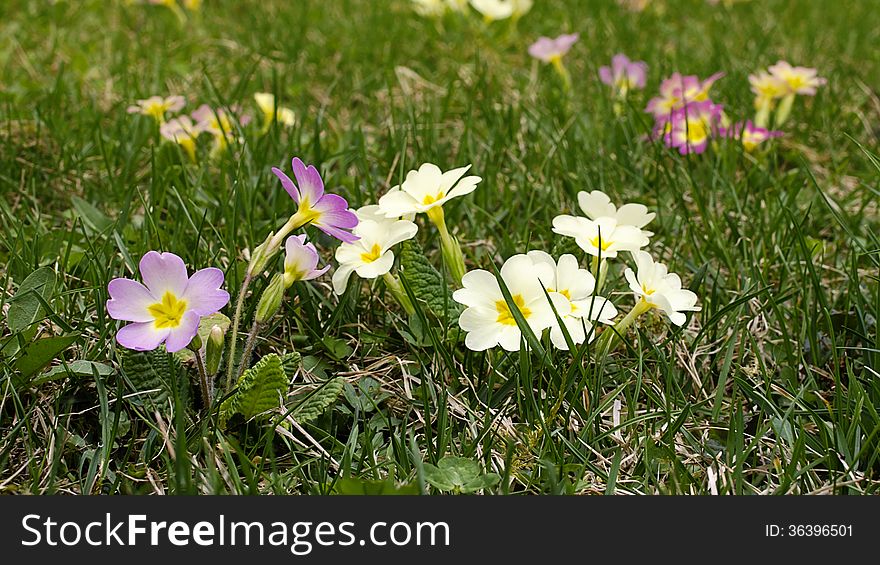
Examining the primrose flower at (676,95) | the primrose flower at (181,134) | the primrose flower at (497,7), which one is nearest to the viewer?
the primrose flower at (181,134)

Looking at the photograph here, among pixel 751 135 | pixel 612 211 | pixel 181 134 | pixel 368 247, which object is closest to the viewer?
pixel 368 247

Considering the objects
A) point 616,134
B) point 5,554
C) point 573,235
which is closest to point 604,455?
point 573,235

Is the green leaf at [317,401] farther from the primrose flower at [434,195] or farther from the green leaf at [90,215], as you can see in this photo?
the green leaf at [90,215]

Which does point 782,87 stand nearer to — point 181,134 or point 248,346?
point 181,134

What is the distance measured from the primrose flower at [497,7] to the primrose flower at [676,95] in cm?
115

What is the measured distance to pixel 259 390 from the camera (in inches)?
55.9

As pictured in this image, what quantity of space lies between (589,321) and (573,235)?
7.4 inches

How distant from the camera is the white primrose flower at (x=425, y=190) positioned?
5.16ft

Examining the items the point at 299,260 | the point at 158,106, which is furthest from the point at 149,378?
the point at 158,106

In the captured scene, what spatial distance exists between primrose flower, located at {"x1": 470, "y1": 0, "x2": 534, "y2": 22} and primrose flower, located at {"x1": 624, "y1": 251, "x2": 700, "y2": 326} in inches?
87.7

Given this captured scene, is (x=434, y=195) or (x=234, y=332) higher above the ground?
(x=434, y=195)

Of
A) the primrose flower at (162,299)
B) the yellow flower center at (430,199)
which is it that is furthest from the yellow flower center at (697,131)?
the primrose flower at (162,299)

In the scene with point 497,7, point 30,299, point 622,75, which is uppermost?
point 497,7

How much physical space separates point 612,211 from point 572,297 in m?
0.28
